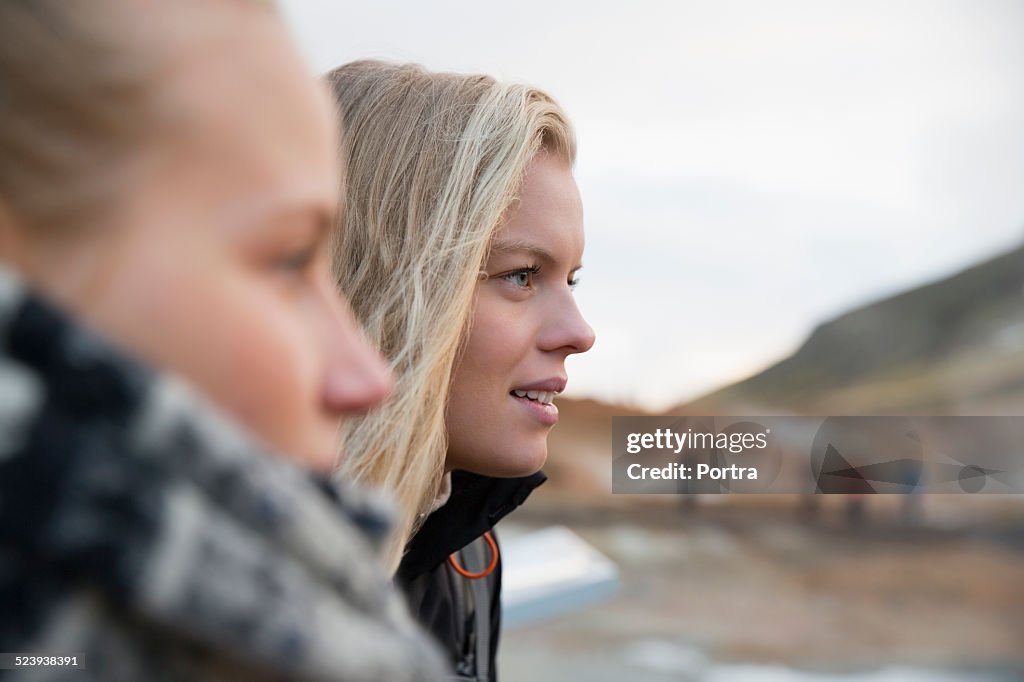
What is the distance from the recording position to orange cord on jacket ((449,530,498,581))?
172 cm

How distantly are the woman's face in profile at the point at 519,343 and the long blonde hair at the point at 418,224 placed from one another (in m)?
0.03

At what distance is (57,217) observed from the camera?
52cm

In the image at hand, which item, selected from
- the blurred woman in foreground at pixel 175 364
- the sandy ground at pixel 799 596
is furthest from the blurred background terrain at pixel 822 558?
the blurred woman in foreground at pixel 175 364

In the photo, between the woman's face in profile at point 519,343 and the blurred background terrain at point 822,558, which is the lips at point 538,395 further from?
the blurred background terrain at point 822,558

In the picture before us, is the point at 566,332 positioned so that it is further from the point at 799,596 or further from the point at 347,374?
the point at 799,596

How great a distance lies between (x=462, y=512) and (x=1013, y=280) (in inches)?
A: 370

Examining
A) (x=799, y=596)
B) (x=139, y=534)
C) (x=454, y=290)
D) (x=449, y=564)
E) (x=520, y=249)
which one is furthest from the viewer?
(x=799, y=596)

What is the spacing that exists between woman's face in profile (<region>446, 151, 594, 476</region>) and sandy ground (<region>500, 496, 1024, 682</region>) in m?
4.10

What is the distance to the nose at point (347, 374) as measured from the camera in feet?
1.99

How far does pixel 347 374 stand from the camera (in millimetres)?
609

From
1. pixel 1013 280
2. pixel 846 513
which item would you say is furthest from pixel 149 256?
pixel 1013 280

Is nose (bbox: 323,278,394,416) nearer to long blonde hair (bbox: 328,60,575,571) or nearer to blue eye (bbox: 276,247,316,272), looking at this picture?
blue eye (bbox: 276,247,316,272)

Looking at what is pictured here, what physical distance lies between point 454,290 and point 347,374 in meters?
0.82

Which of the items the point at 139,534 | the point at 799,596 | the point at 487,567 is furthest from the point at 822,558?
the point at 139,534
